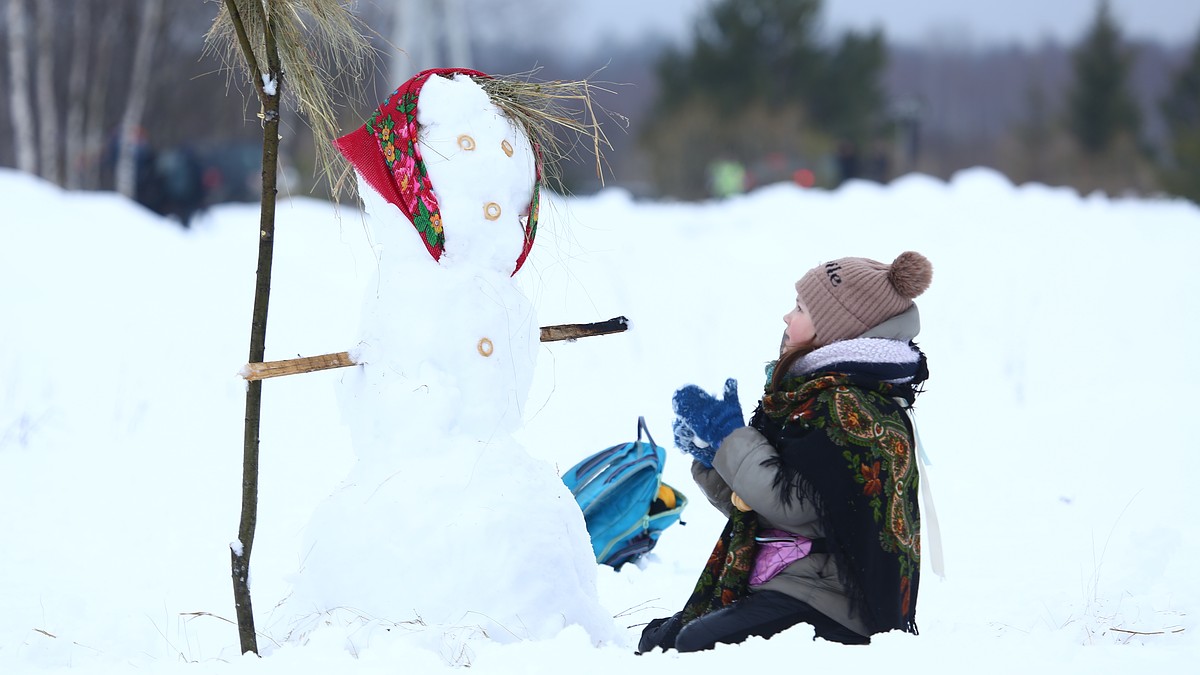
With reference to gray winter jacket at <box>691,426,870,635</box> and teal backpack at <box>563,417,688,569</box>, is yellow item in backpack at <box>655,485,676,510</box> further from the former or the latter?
gray winter jacket at <box>691,426,870,635</box>

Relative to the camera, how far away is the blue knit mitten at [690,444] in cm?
274

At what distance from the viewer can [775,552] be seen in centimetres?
271

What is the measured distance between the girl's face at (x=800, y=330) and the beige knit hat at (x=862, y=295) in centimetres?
2

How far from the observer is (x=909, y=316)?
274 cm

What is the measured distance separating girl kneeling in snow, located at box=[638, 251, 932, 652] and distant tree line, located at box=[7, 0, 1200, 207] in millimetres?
11054

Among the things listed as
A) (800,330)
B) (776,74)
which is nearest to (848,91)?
(776,74)

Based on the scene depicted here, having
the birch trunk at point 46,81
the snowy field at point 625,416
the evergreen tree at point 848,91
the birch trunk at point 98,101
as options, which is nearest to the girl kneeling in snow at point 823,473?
the snowy field at point 625,416

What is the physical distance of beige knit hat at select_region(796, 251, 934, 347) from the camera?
2680 millimetres

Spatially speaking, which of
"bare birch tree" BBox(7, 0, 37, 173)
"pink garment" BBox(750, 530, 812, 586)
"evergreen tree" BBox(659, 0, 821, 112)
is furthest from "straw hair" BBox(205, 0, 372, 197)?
"evergreen tree" BBox(659, 0, 821, 112)

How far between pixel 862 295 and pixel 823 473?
0.47 m

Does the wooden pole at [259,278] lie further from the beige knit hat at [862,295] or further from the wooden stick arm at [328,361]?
the beige knit hat at [862,295]

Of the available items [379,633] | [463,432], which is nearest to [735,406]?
[463,432]

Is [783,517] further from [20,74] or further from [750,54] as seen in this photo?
[750,54]

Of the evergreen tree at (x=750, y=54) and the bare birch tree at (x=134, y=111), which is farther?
the evergreen tree at (x=750, y=54)
